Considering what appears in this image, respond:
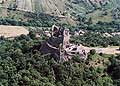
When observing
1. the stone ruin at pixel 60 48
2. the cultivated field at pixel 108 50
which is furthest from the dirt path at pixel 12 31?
the stone ruin at pixel 60 48

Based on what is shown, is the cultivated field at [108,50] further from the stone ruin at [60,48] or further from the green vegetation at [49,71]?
the green vegetation at [49,71]

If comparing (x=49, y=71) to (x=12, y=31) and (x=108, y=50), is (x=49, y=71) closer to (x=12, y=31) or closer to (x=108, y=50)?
(x=108, y=50)

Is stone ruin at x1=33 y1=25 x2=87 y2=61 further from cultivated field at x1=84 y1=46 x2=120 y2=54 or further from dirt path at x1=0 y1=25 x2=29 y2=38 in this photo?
dirt path at x1=0 y1=25 x2=29 y2=38

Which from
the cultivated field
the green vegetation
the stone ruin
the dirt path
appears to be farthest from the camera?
the dirt path

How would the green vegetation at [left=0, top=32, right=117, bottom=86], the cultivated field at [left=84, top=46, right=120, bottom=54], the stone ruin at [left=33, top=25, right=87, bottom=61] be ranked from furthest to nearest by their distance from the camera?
1. the cultivated field at [left=84, top=46, right=120, bottom=54]
2. the stone ruin at [left=33, top=25, right=87, bottom=61]
3. the green vegetation at [left=0, top=32, right=117, bottom=86]

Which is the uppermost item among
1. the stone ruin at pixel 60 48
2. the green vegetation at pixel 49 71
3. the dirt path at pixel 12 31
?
the stone ruin at pixel 60 48

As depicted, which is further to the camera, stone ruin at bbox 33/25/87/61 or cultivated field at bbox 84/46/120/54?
cultivated field at bbox 84/46/120/54

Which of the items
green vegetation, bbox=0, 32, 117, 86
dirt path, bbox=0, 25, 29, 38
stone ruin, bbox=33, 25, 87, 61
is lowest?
dirt path, bbox=0, 25, 29, 38

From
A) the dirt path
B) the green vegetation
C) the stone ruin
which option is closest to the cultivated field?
the stone ruin
